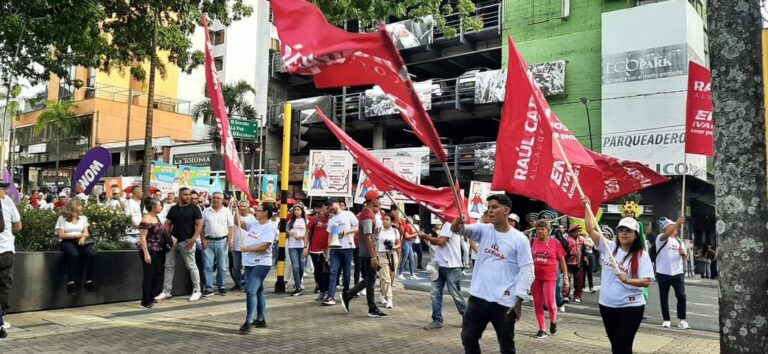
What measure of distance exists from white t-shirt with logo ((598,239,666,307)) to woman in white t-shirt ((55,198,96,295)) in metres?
7.16

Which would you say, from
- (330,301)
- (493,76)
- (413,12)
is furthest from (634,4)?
(330,301)

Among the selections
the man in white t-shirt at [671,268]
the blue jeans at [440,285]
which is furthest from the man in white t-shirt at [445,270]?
the man in white t-shirt at [671,268]

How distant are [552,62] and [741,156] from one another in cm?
2891

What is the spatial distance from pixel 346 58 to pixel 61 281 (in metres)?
6.38

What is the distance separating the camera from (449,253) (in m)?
8.47

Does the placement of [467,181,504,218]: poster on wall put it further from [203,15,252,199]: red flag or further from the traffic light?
[203,15,252,199]: red flag

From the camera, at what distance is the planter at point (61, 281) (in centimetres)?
850

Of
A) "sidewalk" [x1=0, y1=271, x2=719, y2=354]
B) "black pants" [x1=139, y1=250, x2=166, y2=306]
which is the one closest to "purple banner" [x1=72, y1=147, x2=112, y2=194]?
"black pants" [x1=139, y1=250, x2=166, y2=306]

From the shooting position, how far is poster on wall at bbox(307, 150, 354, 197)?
570 inches

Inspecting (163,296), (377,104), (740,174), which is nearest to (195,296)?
(163,296)

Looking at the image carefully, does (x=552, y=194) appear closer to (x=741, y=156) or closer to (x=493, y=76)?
(x=741, y=156)

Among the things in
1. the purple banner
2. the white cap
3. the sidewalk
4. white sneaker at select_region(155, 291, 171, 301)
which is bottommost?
the sidewalk

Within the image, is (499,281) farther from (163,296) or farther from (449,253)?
(163,296)

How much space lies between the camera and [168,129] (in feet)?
162
